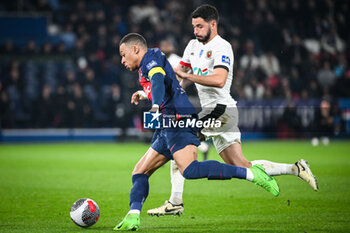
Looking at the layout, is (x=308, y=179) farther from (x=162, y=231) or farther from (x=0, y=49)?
(x=0, y=49)

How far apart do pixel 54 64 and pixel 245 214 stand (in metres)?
14.8

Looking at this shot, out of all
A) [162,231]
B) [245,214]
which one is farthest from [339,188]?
[162,231]

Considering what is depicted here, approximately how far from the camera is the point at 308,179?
19.6ft

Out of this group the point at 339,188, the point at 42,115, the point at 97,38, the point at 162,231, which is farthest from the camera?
the point at 97,38

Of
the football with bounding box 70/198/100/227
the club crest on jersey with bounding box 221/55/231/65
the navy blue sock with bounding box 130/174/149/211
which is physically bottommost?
the football with bounding box 70/198/100/227

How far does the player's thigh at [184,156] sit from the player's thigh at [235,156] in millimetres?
826

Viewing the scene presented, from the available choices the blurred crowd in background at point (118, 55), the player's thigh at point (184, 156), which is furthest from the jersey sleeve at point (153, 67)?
the blurred crowd in background at point (118, 55)

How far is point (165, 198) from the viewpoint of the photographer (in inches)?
306

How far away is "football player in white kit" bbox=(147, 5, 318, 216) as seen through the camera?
5.96 m

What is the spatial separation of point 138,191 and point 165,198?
2.24 metres

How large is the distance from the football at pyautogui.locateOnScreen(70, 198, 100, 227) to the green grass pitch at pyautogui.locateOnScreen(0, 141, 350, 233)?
3.2 inches

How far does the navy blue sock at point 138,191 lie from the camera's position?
5.51m

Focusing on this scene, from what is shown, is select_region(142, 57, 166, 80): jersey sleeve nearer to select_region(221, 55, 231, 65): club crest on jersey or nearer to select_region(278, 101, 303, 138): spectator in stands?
select_region(221, 55, 231, 65): club crest on jersey

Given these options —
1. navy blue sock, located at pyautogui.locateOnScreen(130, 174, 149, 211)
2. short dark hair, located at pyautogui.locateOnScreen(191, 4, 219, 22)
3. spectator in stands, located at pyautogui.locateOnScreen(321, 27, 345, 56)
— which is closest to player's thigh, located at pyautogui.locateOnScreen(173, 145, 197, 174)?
navy blue sock, located at pyautogui.locateOnScreen(130, 174, 149, 211)
